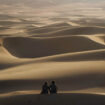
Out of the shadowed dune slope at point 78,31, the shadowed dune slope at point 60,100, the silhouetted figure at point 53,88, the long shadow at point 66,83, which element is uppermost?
the shadowed dune slope at point 78,31

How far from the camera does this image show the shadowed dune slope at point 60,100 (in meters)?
5.41

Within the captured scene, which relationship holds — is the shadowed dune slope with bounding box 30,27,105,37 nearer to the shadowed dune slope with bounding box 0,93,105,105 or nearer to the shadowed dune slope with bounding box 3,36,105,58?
the shadowed dune slope with bounding box 3,36,105,58

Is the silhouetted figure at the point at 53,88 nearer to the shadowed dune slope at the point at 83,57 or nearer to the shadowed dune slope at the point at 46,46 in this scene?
the shadowed dune slope at the point at 83,57

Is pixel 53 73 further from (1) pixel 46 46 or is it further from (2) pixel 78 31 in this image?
(2) pixel 78 31

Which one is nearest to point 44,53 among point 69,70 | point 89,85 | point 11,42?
point 11,42

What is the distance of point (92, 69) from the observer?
306 inches

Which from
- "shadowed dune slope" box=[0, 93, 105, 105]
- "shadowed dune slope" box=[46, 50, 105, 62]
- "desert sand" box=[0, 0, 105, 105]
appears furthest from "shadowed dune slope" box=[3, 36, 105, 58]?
"shadowed dune slope" box=[0, 93, 105, 105]

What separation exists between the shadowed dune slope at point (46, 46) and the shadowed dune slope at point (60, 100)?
6062 millimetres

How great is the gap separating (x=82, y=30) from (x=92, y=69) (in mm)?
9964

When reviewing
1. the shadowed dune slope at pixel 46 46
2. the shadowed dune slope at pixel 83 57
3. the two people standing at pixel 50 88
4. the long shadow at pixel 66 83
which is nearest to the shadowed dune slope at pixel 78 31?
the shadowed dune slope at pixel 46 46

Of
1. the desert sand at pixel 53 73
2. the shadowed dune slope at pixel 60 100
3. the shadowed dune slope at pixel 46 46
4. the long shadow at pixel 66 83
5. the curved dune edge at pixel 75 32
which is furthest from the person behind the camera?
the curved dune edge at pixel 75 32

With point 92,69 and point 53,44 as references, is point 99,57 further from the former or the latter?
point 53,44

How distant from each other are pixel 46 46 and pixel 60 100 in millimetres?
7530

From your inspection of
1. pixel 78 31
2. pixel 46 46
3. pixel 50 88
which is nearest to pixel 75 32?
pixel 78 31
